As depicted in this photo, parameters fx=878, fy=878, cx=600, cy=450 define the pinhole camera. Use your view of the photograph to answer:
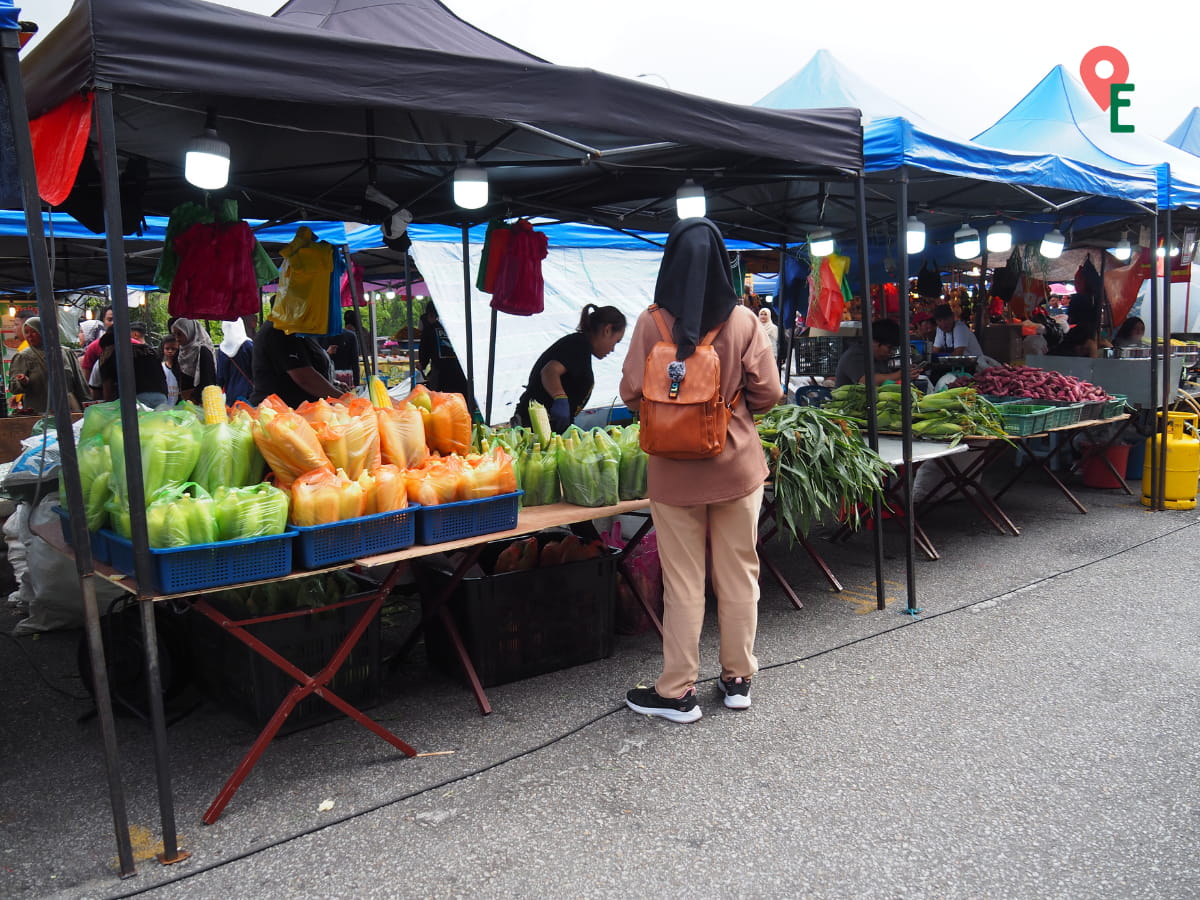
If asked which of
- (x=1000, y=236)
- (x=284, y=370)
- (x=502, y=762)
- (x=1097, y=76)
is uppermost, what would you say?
(x=1097, y=76)

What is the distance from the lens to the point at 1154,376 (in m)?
7.73

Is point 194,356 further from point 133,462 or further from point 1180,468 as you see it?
point 1180,468

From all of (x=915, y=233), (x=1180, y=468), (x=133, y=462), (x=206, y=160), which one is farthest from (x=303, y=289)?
(x=1180, y=468)

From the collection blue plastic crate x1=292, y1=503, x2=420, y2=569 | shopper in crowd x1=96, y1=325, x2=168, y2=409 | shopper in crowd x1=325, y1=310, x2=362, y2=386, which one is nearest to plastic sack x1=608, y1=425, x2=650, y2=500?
blue plastic crate x1=292, y1=503, x2=420, y2=569

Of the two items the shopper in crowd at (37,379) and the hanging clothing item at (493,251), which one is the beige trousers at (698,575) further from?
the shopper in crowd at (37,379)

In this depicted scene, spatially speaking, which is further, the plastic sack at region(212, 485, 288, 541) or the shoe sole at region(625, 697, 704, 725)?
the shoe sole at region(625, 697, 704, 725)

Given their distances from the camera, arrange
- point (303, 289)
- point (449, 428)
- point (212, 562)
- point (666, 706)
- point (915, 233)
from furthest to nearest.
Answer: point (915, 233) < point (303, 289) < point (449, 428) < point (666, 706) < point (212, 562)

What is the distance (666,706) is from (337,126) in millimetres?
3764

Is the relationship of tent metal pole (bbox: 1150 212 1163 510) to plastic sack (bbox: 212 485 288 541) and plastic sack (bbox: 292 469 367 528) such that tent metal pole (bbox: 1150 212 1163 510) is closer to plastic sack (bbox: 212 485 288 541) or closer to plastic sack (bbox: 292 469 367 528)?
plastic sack (bbox: 292 469 367 528)

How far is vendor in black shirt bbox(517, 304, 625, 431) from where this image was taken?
5684 millimetres

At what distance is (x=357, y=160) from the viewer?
214 inches

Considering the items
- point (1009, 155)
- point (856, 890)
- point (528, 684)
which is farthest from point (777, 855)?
point (1009, 155)

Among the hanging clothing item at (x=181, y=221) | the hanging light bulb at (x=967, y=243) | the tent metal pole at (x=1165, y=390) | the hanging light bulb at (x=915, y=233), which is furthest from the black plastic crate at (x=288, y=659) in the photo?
the hanging light bulb at (x=967, y=243)

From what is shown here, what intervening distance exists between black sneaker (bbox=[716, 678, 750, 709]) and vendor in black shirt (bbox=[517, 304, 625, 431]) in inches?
88.1
